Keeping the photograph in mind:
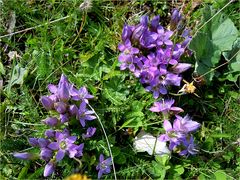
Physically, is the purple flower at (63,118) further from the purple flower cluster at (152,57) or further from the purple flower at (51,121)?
the purple flower cluster at (152,57)

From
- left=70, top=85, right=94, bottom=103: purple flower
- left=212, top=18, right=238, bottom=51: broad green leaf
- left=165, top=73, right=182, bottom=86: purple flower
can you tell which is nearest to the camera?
left=70, top=85, right=94, bottom=103: purple flower

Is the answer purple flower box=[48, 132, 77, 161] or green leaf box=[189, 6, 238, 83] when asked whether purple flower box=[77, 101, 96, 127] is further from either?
green leaf box=[189, 6, 238, 83]

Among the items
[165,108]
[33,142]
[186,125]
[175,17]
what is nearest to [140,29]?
[175,17]

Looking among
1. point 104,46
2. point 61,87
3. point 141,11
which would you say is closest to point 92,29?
point 104,46

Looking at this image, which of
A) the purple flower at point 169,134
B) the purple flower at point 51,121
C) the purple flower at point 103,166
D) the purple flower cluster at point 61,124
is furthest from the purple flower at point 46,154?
the purple flower at point 169,134

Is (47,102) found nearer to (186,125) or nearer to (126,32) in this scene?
(126,32)

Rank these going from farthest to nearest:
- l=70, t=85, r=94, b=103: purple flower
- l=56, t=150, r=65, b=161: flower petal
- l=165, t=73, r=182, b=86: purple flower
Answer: l=165, t=73, r=182, b=86: purple flower
l=70, t=85, r=94, b=103: purple flower
l=56, t=150, r=65, b=161: flower petal

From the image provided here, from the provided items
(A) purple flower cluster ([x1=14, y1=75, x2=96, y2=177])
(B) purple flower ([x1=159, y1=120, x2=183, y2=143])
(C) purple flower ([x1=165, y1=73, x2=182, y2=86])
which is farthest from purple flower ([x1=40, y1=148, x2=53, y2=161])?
(C) purple flower ([x1=165, y1=73, x2=182, y2=86])
